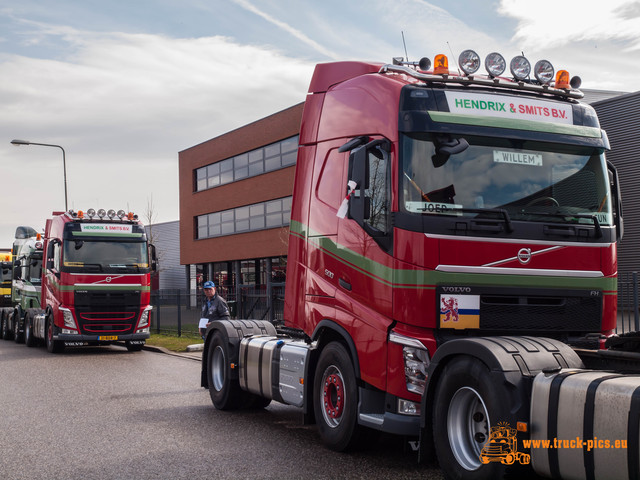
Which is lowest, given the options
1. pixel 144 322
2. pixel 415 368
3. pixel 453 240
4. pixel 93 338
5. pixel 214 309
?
pixel 93 338

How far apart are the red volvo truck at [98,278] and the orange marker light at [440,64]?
45.0 ft

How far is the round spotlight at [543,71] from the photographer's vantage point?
6.87m

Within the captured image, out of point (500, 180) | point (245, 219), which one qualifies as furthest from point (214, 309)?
point (245, 219)

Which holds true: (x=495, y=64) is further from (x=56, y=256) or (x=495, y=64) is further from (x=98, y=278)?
(x=56, y=256)

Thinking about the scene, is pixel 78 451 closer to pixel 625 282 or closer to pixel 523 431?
pixel 523 431

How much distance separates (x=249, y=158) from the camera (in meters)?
42.3

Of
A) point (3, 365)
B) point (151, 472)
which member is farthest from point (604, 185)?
point (3, 365)

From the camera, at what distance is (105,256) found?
18.8 meters

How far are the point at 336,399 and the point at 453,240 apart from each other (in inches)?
77.8

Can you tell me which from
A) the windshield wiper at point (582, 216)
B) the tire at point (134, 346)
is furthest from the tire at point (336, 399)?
the tire at point (134, 346)

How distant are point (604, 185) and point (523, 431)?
8.74 ft

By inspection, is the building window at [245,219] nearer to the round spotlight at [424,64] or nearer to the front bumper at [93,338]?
the front bumper at [93,338]

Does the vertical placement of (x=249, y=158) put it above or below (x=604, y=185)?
above

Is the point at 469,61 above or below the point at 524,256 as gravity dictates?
above
